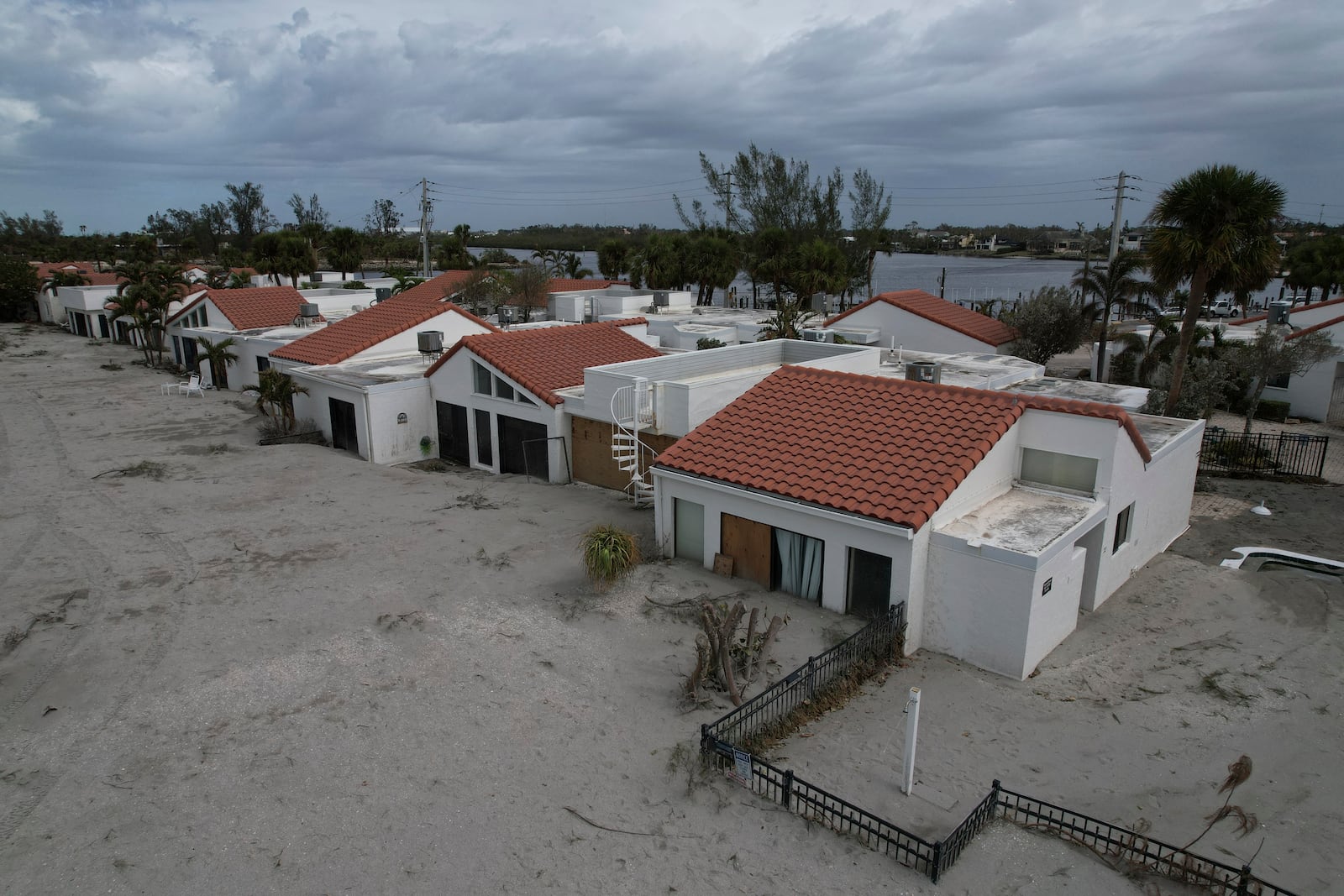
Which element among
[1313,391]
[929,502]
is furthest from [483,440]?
[1313,391]

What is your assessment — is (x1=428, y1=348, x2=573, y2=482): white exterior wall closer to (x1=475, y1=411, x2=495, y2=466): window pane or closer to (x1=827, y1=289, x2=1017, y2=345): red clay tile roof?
(x1=475, y1=411, x2=495, y2=466): window pane

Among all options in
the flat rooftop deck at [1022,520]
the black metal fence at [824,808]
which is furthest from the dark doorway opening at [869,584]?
the black metal fence at [824,808]

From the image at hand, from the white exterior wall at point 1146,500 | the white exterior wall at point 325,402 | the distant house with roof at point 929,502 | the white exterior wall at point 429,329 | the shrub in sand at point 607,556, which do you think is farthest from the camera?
the white exterior wall at point 429,329

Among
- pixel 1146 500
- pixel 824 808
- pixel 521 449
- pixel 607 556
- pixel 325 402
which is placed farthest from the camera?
pixel 325 402

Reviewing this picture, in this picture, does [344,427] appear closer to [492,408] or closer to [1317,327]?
[492,408]

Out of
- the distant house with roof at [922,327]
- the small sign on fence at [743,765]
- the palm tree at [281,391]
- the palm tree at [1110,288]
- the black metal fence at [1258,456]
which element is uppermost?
the palm tree at [1110,288]

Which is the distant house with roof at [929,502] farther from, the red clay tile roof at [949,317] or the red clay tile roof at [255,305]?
the red clay tile roof at [255,305]

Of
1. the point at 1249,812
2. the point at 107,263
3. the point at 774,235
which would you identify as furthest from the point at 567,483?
the point at 107,263
